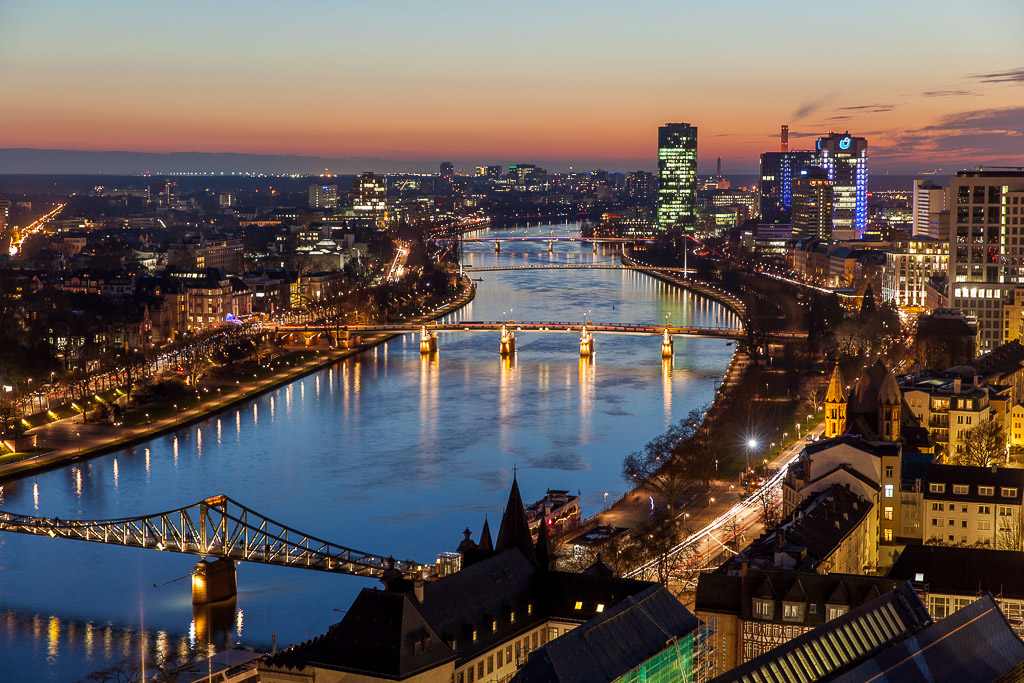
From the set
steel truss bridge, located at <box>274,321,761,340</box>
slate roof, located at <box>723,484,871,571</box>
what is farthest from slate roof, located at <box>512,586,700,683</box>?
steel truss bridge, located at <box>274,321,761,340</box>

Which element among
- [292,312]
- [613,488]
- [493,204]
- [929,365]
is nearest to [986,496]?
[613,488]

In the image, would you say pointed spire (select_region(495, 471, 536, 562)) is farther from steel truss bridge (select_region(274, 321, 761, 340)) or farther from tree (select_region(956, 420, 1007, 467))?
steel truss bridge (select_region(274, 321, 761, 340))

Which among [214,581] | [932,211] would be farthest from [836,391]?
[932,211]

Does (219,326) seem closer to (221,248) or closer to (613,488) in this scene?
(221,248)

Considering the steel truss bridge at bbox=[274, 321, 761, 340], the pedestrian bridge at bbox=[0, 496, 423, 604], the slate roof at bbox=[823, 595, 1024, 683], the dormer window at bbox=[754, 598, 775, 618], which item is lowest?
the pedestrian bridge at bbox=[0, 496, 423, 604]

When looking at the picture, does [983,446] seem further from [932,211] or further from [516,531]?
[932,211]

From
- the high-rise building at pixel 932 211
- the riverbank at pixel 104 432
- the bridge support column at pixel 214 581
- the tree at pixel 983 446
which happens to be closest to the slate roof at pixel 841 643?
the bridge support column at pixel 214 581

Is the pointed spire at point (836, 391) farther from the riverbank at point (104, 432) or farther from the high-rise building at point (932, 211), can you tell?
the high-rise building at point (932, 211)
